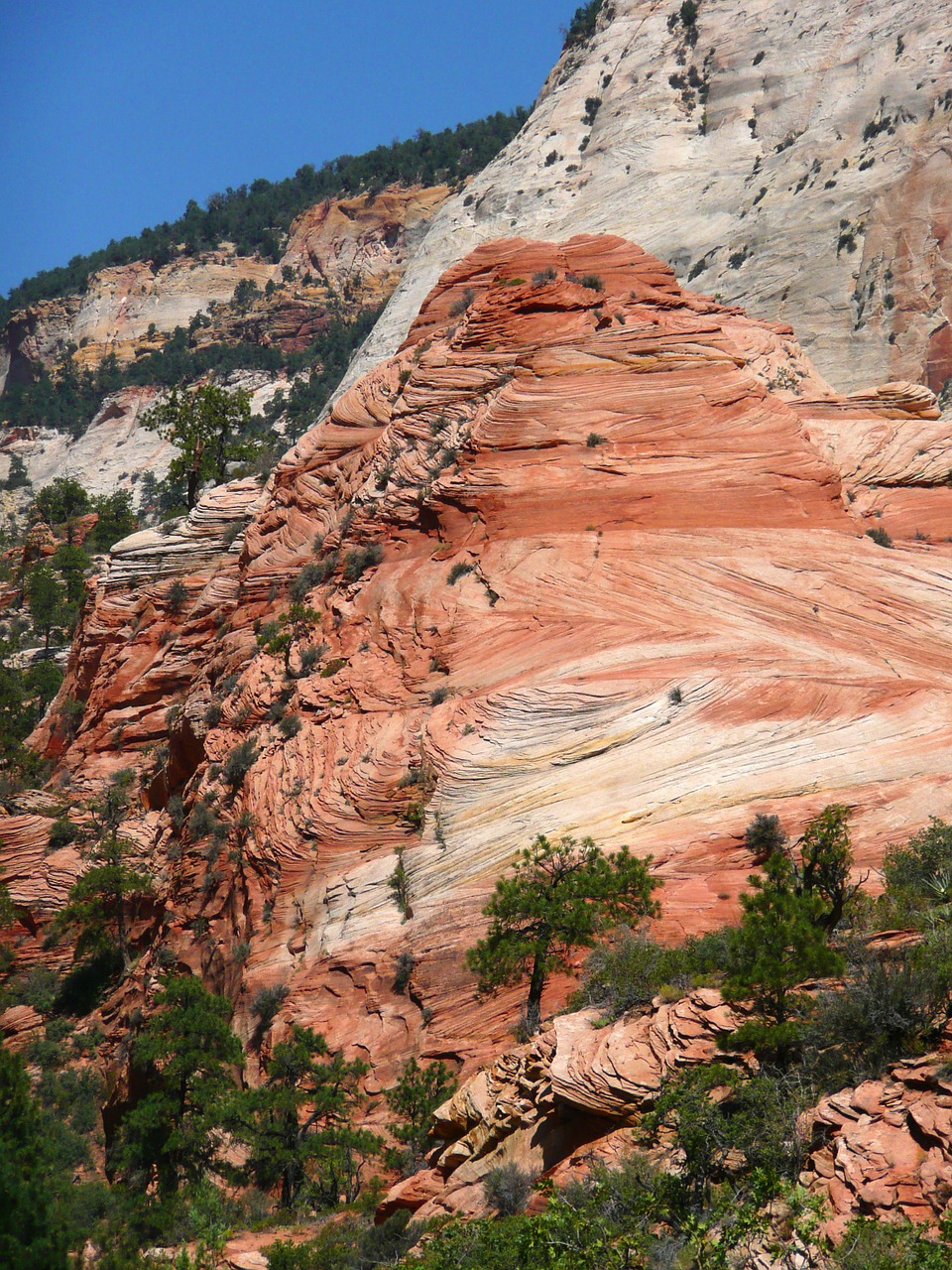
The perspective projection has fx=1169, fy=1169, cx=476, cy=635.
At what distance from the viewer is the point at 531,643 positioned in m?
25.7

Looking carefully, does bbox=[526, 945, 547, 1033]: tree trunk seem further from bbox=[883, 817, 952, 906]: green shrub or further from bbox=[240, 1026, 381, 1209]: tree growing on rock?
bbox=[883, 817, 952, 906]: green shrub

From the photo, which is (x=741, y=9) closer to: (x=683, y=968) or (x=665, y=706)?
(x=665, y=706)

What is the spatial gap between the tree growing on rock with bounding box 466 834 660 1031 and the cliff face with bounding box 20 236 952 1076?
94 cm

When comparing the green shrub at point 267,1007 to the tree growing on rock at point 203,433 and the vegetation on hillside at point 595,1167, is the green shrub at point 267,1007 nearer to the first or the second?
the vegetation on hillside at point 595,1167

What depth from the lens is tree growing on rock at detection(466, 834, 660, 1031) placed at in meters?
18.5

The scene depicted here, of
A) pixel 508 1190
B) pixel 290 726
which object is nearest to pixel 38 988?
pixel 290 726

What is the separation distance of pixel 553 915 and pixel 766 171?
63.6 meters

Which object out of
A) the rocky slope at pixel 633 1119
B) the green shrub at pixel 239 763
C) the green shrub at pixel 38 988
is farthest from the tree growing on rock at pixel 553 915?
the green shrub at pixel 38 988

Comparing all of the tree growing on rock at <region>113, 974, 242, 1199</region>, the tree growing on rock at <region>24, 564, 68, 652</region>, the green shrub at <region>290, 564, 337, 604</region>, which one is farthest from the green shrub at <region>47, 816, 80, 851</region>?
the tree growing on rock at <region>24, 564, 68, 652</region>

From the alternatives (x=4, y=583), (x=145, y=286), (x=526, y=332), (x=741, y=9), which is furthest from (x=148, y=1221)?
(x=145, y=286)

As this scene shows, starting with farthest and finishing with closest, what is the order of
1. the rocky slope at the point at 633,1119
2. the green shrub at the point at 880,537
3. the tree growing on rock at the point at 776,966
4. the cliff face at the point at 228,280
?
the cliff face at the point at 228,280
the green shrub at the point at 880,537
the tree growing on rock at the point at 776,966
the rocky slope at the point at 633,1119

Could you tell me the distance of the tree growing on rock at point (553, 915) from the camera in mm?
18547

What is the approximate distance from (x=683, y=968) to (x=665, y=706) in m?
8.27

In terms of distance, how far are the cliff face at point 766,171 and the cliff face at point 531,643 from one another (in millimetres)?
22293
